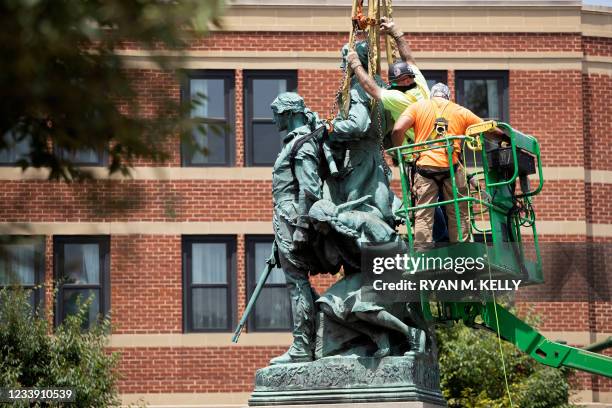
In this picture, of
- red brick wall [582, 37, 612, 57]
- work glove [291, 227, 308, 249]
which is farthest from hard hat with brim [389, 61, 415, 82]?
red brick wall [582, 37, 612, 57]

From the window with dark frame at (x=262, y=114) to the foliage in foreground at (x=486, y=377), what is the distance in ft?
21.8

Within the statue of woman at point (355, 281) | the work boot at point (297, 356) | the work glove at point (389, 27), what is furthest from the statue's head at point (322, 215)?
the work glove at point (389, 27)

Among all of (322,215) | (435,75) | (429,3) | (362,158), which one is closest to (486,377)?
(435,75)

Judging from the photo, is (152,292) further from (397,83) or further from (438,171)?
(438,171)

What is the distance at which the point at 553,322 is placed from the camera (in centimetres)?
3158

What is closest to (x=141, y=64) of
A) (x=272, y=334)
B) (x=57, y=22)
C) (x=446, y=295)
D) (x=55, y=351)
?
(x=57, y=22)

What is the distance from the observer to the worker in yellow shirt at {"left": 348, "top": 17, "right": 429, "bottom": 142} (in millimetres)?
13953

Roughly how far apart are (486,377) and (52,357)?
278 inches

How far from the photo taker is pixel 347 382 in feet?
44.9

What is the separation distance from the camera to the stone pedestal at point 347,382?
44.5ft

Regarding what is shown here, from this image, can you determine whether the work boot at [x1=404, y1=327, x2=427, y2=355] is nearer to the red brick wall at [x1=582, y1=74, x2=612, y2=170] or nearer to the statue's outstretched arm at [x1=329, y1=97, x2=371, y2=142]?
the statue's outstretched arm at [x1=329, y1=97, x2=371, y2=142]

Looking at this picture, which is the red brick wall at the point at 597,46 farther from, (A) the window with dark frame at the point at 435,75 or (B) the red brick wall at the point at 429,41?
(A) the window with dark frame at the point at 435,75

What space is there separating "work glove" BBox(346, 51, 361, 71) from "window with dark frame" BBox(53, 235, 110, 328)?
17549mm

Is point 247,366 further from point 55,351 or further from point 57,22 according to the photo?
point 57,22
